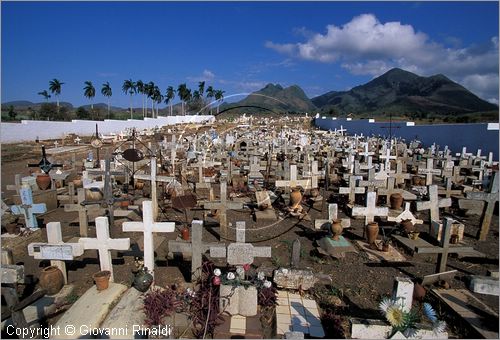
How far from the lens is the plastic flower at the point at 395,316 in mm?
3957

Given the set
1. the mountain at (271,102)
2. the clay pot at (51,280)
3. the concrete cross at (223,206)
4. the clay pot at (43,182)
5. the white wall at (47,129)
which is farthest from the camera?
the white wall at (47,129)

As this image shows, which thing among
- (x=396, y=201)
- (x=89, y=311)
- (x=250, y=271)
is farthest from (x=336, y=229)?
(x=89, y=311)

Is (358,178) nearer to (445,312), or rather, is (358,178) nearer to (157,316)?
(445,312)

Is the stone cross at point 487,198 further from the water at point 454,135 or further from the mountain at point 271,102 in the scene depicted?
the water at point 454,135

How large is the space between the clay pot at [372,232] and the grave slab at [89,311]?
5534 millimetres

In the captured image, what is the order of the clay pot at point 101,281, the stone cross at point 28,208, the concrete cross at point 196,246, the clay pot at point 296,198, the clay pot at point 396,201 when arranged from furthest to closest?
Result: the clay pot at point 296,198, the clay pot at point 396,201, the stone cross at point 28,208, the concrete cross at point 196,246, the clay pot at point 101,281

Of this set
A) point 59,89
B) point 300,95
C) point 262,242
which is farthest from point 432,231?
point 59,89

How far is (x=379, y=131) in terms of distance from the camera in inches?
1435

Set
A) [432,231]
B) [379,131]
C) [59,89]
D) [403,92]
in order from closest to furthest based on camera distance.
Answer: [432,231] → [379,131] → [59,89] → [403,92]

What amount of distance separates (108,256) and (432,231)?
24.7 ft

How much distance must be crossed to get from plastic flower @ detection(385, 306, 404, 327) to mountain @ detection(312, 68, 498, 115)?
7829cm

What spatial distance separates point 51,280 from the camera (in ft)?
18.1

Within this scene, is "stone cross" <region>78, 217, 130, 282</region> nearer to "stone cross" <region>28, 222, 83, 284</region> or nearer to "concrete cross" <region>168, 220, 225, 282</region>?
"stone cross" <region>28, 222, 83, 284</region>

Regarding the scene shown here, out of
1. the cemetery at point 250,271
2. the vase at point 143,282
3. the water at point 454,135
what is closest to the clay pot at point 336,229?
the cemetery at point 250,271
